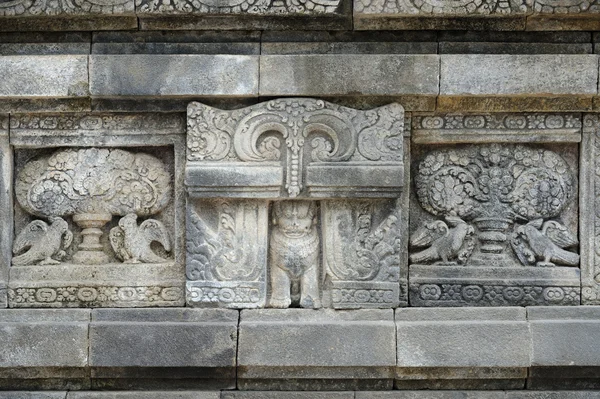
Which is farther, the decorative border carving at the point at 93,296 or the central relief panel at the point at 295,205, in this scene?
the decorative border carving at the point at 93,296

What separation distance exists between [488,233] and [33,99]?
8.52ft

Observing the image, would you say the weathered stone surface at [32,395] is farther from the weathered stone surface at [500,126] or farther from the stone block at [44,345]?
the weathered stone surface at [500,126]

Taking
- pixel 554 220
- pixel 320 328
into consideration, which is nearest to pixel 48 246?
pixel 320 328

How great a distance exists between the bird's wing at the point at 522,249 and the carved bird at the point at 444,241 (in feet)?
0.77

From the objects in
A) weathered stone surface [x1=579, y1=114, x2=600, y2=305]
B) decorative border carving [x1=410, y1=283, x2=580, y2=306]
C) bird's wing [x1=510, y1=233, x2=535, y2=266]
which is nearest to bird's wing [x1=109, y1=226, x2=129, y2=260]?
decorative border carving [x1=410, y1=283, x2=580, y2=306]

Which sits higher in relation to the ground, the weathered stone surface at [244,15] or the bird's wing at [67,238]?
the weathered stone surface at [244,15]

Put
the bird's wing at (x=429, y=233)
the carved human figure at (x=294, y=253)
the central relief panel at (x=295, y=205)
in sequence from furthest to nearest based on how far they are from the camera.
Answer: the bird's wing at (x=429, y=233) → the carved human figure at (x=294, y=253) → the central relief panel at (x=295, y=205)

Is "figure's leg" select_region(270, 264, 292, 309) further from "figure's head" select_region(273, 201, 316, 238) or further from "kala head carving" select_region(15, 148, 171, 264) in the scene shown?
"kala head carving" select_region(15, 148, 171, 264)

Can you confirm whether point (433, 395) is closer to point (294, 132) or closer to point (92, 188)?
point (294, 132)

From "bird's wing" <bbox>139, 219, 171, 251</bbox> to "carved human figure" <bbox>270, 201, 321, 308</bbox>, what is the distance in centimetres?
59

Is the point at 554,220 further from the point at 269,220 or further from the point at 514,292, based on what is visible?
the point at 269,220

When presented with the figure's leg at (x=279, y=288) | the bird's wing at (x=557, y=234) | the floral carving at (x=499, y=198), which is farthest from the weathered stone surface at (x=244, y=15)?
the bird's wing at (x=557, y=234)

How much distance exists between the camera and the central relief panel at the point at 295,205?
205 inches

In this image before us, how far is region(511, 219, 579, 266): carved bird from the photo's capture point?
5391mm
